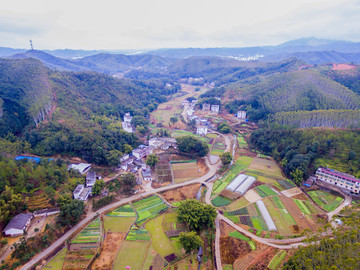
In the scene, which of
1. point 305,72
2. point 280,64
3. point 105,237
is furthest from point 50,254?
point 280,64

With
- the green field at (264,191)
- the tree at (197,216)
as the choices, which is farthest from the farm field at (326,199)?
the tree at (197,216)

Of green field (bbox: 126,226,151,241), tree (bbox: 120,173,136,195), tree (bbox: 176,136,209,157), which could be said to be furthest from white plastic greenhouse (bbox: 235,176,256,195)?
tree (bbox: 120,173,136,195)

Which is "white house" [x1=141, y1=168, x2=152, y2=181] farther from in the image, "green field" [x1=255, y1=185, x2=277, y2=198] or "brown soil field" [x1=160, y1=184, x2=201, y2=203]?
"green field" [x1=255, y1=185, x2=277, y2=198]

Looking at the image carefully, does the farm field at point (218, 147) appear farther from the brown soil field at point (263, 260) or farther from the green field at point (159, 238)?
the brown soil field at point (263, 260)

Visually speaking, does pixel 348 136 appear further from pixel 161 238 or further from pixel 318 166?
pixel 161 238

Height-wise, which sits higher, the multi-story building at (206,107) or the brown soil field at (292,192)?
the multi-story building at (206,107)

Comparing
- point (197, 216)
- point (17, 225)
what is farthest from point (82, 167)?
point (197, 216)
